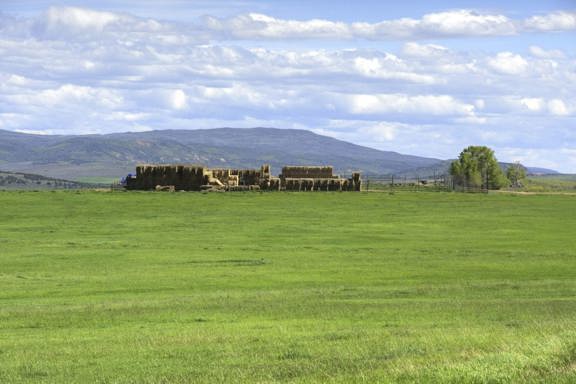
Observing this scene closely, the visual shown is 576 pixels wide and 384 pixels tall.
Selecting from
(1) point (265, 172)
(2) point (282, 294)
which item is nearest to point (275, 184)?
(1) point (265, 172)

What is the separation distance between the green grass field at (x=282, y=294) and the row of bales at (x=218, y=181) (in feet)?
52.0

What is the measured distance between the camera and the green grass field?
706 inches

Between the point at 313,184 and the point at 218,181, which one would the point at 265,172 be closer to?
the point at 313,184

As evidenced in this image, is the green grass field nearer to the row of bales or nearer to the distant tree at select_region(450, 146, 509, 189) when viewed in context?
the row of bales

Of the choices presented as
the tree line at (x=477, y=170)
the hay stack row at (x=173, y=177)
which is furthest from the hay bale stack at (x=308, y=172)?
the tree line at (x=477, y=170)

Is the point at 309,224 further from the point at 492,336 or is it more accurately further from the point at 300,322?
the point at 492,336

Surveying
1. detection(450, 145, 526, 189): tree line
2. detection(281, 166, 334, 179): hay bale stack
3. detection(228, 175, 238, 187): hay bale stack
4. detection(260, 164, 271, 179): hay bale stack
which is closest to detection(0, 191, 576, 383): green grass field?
detection(228, 175, 238, 187): hay bale stack

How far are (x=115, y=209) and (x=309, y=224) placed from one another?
15.5m

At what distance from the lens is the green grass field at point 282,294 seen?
1792cm

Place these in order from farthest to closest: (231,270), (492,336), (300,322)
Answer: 1. (231,270)
2. (300,322)
3. (492,336)

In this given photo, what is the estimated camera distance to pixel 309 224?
65.9 metres

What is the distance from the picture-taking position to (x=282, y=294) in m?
32.7

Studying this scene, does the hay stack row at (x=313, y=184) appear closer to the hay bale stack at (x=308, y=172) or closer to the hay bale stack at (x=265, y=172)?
the hay bale stack at (x=265, y=172)

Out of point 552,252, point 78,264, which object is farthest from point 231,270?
point 552,252
